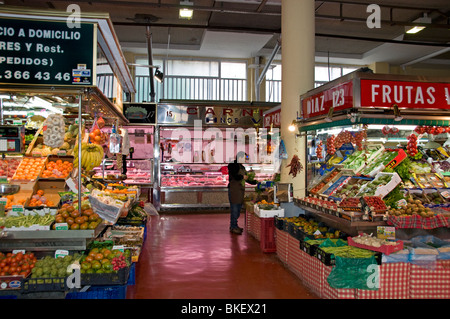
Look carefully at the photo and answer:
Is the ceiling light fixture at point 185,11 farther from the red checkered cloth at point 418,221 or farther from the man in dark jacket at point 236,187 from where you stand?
the red checkered cloth at point 418,221

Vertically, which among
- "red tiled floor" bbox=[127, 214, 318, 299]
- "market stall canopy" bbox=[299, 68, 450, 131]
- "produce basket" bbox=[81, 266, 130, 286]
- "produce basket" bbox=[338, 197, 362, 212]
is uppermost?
"market stall canopy" bbox=[299, 68, 450, 131]

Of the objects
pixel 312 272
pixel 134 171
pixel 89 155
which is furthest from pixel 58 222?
pixel 134 171

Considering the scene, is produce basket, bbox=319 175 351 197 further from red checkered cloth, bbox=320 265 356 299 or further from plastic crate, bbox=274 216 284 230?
red checkered cloth, bbox=320 265 356 299

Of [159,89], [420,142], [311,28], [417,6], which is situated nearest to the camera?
[311,28]

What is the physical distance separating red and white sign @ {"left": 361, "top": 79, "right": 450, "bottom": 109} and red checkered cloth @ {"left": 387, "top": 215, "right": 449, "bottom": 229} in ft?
4.97

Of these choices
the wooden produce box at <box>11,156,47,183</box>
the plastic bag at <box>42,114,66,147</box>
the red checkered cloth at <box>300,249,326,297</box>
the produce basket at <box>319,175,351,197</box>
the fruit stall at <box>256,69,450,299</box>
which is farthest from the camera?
the produce basket at <box>319,175,351,197</box>

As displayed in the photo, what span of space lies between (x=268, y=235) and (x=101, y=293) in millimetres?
3487

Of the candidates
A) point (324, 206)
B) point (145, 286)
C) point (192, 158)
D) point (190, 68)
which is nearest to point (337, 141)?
point (324, 206)

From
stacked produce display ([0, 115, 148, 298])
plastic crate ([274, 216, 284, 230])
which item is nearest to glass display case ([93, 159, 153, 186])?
stacked produce display ([0, 115, 148, 298])

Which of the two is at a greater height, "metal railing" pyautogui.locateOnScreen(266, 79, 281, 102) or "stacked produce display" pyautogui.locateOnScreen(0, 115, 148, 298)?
"metal railing" pyautogui.locateOnScreen(266, 79, 281, 102)

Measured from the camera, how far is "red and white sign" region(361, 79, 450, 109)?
5.02 metres

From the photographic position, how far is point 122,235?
20.5 feet
